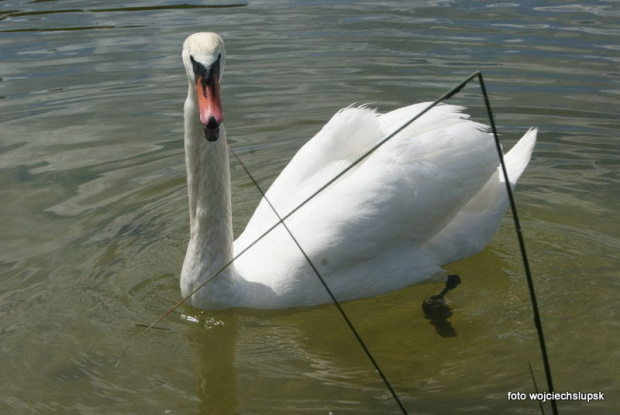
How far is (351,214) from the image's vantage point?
5336mm

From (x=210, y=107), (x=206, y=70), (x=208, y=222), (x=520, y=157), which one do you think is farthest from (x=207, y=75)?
(x=520, y=157)

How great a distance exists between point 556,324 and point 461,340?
1.83 feet

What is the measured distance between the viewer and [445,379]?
4.75 m

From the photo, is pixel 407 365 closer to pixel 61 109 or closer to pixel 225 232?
pixel 225 232

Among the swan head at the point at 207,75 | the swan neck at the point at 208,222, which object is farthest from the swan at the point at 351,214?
the swan head at the point at 207,75

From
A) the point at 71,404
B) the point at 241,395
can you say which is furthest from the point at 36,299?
the point at 241,395

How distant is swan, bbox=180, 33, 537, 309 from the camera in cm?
530

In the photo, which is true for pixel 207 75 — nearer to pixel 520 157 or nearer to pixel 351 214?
pixel 351 214

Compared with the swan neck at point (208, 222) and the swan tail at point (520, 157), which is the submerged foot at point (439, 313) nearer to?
the swan tail at point (520, 157)

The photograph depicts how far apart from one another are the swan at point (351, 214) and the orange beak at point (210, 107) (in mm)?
393

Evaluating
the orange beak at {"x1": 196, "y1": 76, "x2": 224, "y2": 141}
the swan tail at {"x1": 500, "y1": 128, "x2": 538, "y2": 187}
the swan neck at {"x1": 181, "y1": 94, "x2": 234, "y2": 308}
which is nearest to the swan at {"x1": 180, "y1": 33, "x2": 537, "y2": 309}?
the swan neck at {"x1": 181, "y1": 94, "x2": 234, "y2": 308}

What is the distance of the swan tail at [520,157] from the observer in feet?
20.3

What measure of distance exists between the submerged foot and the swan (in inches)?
7.6

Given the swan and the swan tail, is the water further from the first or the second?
the swan tail
